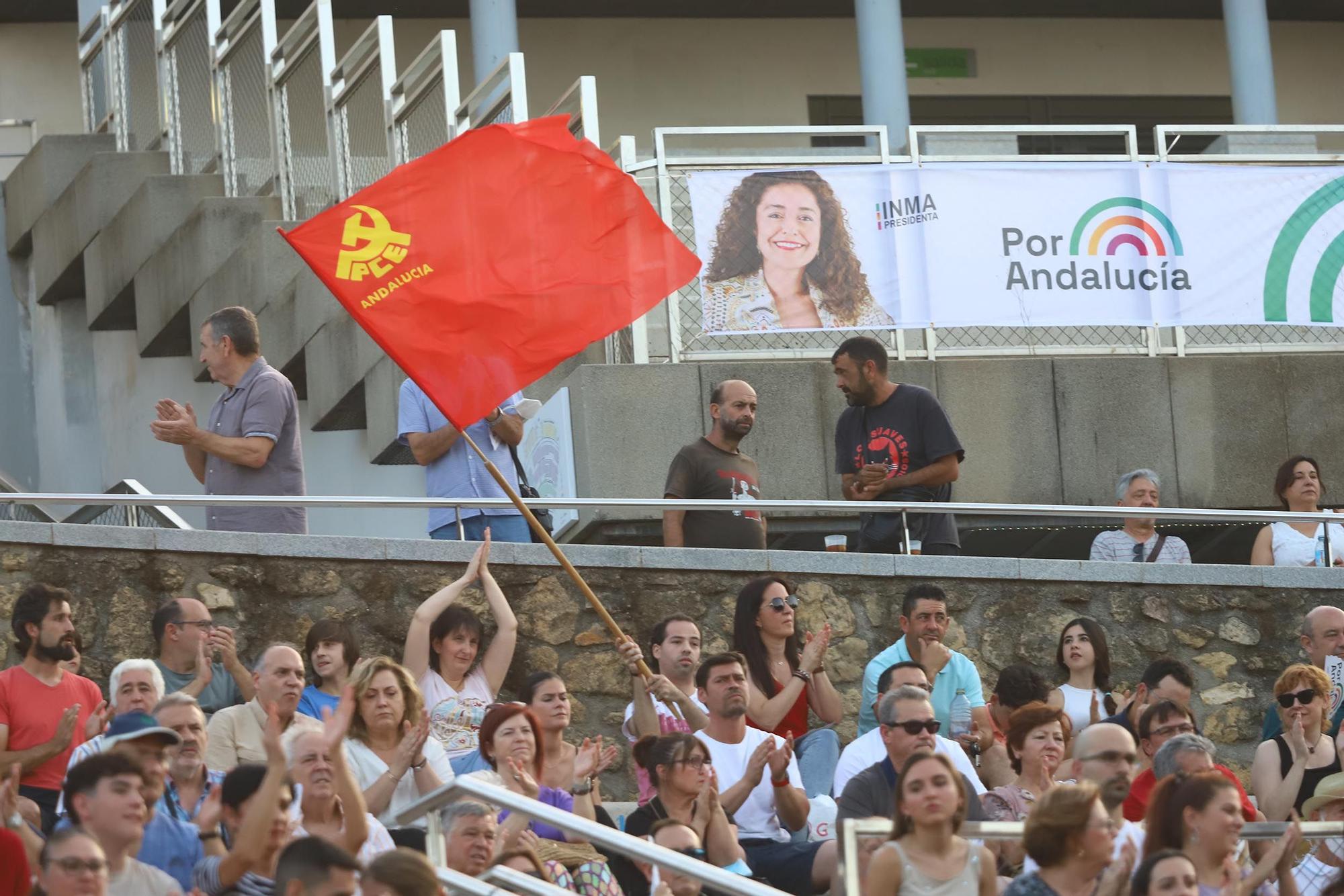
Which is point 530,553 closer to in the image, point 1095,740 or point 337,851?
point 1095,740

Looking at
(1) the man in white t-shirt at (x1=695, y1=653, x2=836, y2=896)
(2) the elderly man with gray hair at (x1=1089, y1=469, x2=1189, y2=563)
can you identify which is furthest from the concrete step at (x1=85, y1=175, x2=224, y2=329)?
(1) the man in white t-shirt at (x1=695, y1=653, x2=836, y2=896)

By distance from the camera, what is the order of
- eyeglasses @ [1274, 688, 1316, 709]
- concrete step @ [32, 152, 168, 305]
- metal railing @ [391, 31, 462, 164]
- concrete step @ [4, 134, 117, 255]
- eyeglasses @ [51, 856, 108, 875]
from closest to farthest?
1. eyeglasses @ [51, 856, 108, 875]
2. eyeglasses @ [1274, 688, 1316, 709]
3. metal railing @ [391, 31, 462, 164]
4. concrete step @ [32, 152, 168, 305]
5. concrete step @ [4, 134, 117, 255]

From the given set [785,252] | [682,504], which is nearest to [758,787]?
[682,504]

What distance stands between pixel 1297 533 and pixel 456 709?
200 inches

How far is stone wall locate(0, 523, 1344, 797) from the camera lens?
1209 centimetres

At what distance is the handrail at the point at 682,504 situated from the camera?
12117 mm

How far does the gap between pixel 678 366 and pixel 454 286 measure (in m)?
3.96

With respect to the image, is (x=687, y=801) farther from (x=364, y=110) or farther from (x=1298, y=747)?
(x=364, y=110)

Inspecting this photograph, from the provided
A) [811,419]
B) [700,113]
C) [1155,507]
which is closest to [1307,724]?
[1155,507]

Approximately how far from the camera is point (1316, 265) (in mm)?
15867

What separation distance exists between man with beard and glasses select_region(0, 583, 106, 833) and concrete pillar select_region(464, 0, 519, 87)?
1082 centimetres

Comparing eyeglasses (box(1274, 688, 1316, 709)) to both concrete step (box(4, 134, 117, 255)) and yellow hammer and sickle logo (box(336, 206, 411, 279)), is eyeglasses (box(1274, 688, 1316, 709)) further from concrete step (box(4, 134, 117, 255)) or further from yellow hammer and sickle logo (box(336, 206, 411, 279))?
concrete step (box(4, 134, 117, 255))

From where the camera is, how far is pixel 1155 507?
13688 millimetres

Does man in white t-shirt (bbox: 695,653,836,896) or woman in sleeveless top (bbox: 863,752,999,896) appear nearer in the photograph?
woman in sleeveless top (bbox: 863,752,999,896)
